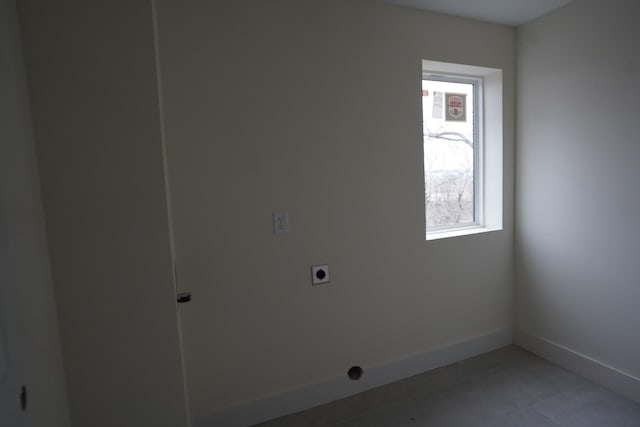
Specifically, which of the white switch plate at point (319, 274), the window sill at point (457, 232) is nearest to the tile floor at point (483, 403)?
Answer: the white switch plate at point (319, 274)

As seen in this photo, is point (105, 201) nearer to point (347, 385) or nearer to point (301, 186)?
point (301, 186)

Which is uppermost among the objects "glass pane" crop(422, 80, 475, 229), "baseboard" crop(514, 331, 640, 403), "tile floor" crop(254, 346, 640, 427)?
"glass pane" crop(422, 80, 475, 229)

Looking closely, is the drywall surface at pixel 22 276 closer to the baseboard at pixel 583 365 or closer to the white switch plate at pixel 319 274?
the white switch plate at pixel 319 274

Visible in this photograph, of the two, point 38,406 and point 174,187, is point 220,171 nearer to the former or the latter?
point 174,187

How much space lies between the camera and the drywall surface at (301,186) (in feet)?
5.45

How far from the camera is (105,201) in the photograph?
3.96ft

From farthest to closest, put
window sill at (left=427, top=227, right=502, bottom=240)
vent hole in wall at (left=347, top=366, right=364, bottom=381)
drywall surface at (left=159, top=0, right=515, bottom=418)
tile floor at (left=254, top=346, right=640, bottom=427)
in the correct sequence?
1. window sill at (left=427, top=227, right=502, bottom=240)
2. vent hole in wall at (left=347, top=366, right=364, bottom=381)
3. tile floor at (left=254, top=346, right=640, bottom=427)
4. drywall surface at (left=159, top=0, right=515, bottom=418)

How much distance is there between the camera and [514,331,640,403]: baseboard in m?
1.94

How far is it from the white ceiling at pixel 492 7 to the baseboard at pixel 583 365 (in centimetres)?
219

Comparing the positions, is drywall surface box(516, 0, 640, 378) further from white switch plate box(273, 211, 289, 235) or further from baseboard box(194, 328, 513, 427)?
white switch plate box(273, 211, 289, 235)

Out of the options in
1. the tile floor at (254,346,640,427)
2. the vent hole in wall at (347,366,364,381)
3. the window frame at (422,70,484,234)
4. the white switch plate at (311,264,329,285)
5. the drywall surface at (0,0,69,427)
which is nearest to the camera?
the drywall surface at (0,0,69,427)

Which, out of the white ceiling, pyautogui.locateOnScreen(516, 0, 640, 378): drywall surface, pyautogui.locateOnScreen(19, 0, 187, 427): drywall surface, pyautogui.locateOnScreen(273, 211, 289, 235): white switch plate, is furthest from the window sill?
pyautogui.locateOnScreen(19, 0, 187, 427): drywall surface

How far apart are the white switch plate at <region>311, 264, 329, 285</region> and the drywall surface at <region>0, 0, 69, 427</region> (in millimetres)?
1152

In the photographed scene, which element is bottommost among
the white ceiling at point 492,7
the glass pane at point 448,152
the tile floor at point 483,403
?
the tile floor at point 483,403
